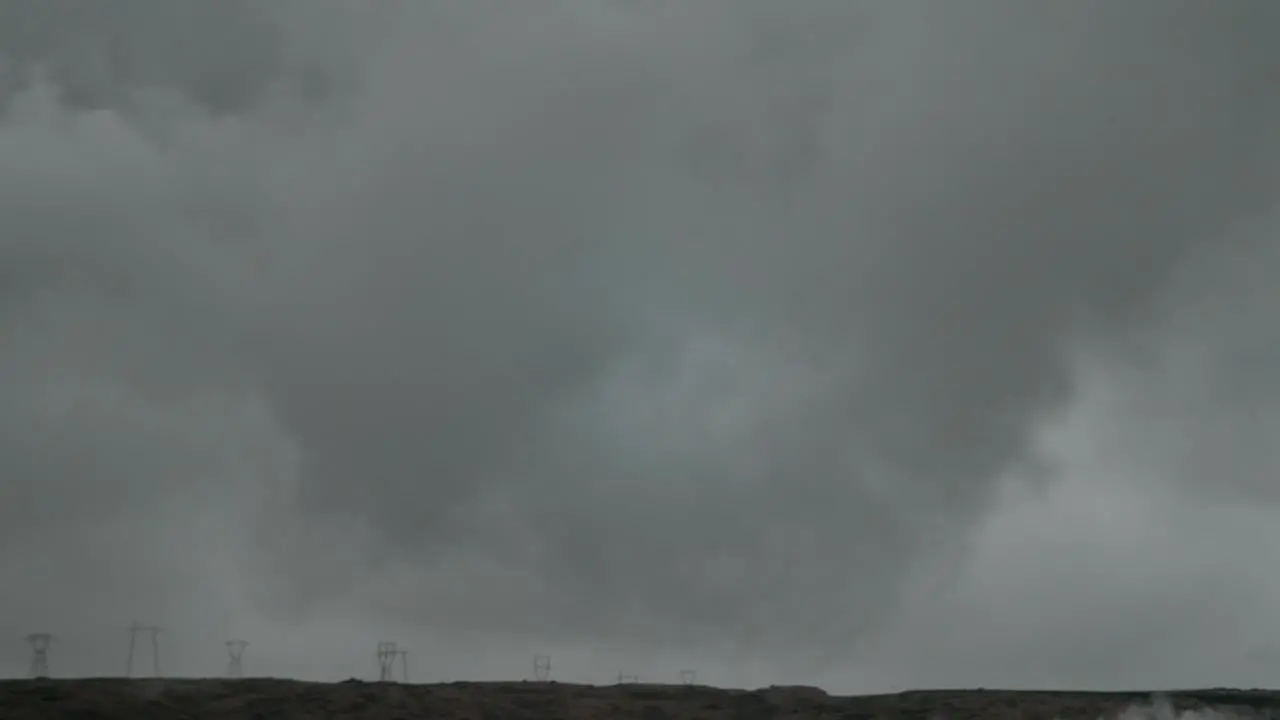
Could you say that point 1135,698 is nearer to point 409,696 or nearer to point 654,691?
point 654,691

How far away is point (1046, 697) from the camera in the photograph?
4316 centimetres

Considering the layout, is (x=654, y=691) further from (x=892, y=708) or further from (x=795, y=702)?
(x=892, y=708)

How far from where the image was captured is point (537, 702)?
3988cm

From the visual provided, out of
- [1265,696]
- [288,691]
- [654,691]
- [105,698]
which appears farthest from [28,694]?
[1265,696]

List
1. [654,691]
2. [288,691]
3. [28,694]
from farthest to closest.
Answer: [654,691]
[288,691]
[28,694]

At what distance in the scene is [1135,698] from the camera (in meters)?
43.1

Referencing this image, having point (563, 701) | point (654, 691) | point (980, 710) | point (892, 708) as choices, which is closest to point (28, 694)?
point (563, 701)

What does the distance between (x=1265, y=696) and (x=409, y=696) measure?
26341 mm

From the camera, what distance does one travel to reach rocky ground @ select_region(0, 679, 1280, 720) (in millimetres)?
36250

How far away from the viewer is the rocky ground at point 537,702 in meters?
36.2

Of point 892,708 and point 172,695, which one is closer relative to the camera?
point 172,695

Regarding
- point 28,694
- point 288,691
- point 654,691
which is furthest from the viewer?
point 654,691

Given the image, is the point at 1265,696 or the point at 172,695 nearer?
the point at 172,695

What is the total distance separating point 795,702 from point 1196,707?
497 inches
